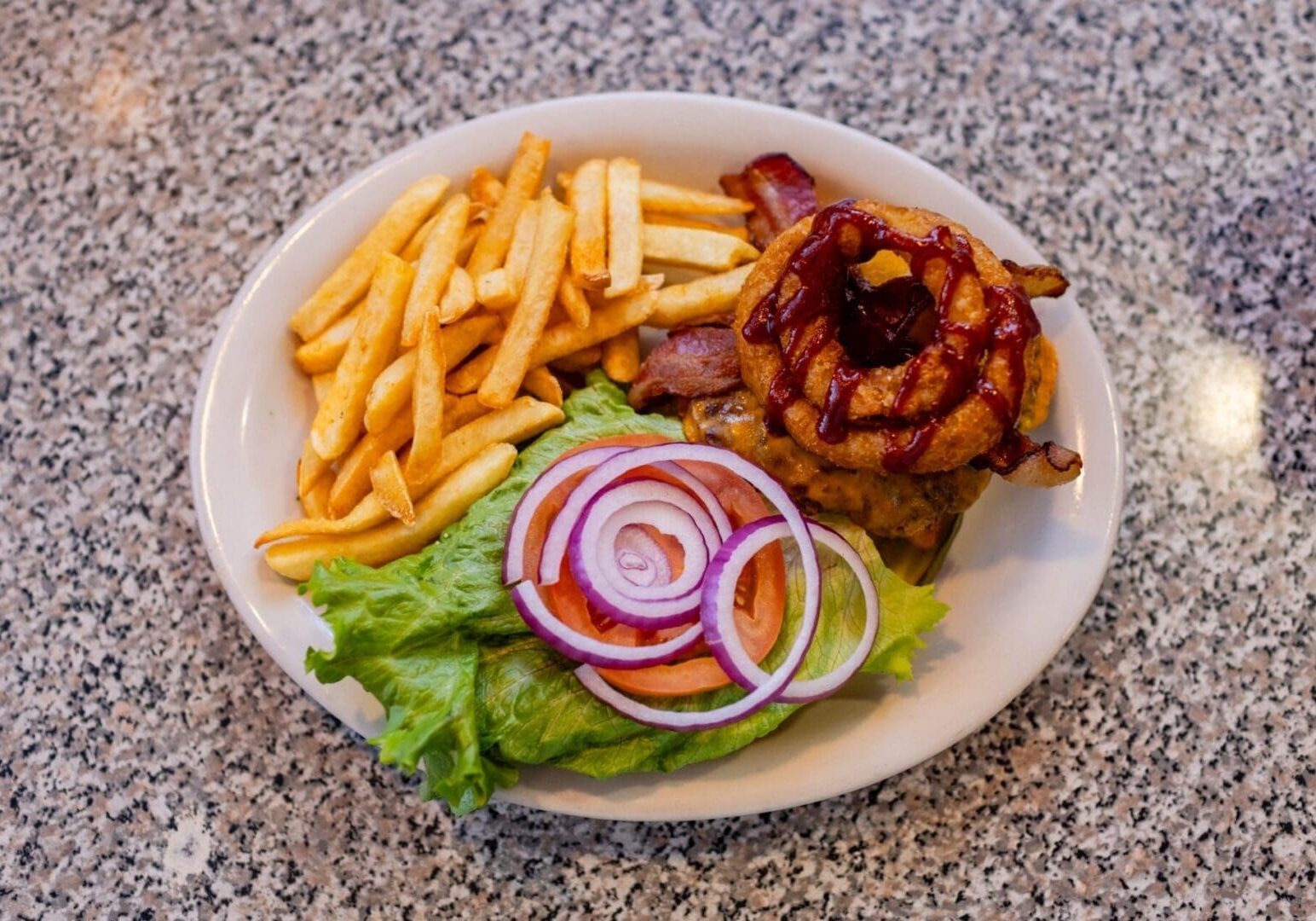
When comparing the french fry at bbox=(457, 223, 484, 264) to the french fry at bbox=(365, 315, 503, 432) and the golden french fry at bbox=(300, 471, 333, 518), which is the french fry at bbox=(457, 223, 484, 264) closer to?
the french fry at bbox=(365, 315, 503, 432)

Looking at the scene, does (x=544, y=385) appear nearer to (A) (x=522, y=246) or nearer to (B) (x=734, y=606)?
(A) (x=522, y=246)

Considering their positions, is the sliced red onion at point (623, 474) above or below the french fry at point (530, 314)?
below

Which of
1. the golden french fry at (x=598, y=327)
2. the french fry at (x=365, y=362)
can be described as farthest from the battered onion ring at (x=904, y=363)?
the french fry at (x=365, y=362)

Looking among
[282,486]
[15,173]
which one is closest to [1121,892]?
[282,486]

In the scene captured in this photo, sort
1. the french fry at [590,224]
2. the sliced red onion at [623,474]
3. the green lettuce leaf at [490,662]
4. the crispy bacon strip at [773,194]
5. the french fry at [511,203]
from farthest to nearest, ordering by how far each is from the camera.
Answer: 1. the crispy bacon strip at [773,194]
2. the french fry at [511,203]
3. the french fry at [590,224]
4. the sliced red onion at [623,474]
5. the green lettuce leaf at [490,662]

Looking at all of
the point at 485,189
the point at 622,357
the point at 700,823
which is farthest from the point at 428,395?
the point at 700,823

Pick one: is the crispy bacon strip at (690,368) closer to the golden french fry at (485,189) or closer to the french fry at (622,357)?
the french fry at (622,357)

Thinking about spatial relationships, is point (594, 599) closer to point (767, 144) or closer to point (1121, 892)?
point (767, 144)
